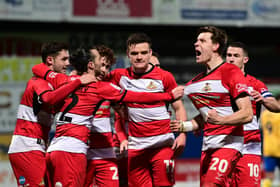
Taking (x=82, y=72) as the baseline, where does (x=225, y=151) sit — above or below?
below

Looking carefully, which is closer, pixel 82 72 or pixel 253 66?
pixel 82 72

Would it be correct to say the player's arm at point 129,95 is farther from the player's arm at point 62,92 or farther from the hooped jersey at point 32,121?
the hooped jersey at point 32,121

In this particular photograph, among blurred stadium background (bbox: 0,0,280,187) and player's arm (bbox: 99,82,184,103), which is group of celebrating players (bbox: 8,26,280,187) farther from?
blurred stadium background (bbox: 0,0,280,187)

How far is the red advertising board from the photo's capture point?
1312cm

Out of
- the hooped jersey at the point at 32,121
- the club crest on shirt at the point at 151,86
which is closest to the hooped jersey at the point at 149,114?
the club crest on shirt at the point at 151,86

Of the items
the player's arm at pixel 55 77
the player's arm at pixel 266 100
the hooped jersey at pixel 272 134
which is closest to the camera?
the player's arm at pixel 55 77

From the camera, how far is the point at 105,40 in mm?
14188

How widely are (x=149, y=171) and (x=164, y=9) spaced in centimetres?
680

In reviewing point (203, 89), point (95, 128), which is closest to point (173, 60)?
point (95, 128)

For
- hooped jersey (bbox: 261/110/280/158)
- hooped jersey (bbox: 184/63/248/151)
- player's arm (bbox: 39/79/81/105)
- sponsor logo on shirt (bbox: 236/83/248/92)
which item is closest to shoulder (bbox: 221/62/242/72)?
hooped jersey (bbox: 184/63/248/151)

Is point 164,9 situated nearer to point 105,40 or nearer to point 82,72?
point 105,40

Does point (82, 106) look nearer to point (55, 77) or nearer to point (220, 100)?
point (55, 77)

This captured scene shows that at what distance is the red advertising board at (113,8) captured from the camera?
1312 centimetres

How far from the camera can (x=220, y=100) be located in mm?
6719
